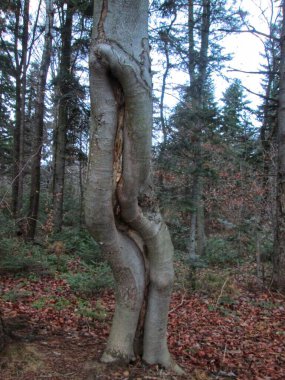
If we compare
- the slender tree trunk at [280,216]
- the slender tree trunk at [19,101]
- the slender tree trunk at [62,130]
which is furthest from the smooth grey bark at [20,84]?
the slender tree trunk at [280,216]

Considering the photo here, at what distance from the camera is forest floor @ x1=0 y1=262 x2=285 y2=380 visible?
3.65 metres

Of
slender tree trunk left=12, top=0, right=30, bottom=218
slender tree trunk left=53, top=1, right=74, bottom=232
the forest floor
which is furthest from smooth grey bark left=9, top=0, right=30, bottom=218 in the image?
the forest floor

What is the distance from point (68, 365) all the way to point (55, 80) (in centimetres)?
1031

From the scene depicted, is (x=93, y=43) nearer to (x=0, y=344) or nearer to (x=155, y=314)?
(x=155, y=314)

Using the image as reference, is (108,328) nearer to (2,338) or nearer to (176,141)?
(2,338)

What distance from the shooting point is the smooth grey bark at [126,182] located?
10.1ft

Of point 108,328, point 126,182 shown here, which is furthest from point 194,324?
point 126,182

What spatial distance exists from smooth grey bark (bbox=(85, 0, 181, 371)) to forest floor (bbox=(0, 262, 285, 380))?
47cm

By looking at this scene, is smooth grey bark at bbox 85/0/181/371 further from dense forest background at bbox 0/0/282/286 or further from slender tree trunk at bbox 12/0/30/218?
slender tree trunk at bbox 12/0/30/218

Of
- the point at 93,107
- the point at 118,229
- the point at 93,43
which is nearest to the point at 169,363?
the point at 118,229

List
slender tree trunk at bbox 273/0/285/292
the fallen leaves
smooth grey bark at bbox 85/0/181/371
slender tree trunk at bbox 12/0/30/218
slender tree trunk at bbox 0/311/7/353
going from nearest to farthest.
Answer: smooth grey bark at bbox 85/0/181/371 < slender tree trunk at bbox 0/311/7/353 < the fallen leaves < slender tree trunk at bbox 273/0/285/292 < slender tree trunk at bbox 12/0/30/218

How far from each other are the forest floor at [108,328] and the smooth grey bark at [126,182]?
1.55 ft

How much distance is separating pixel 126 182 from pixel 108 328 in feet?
9.54

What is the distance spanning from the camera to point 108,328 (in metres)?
5.27
